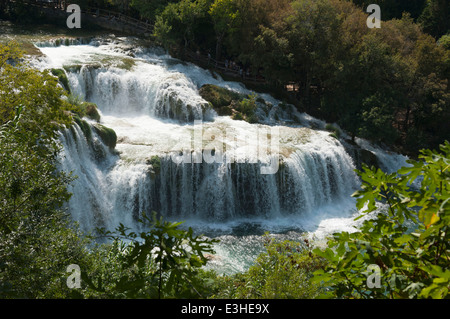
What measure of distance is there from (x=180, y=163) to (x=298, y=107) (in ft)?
41.9

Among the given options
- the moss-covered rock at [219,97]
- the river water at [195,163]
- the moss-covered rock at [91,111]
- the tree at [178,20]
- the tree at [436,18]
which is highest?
the tree at [436,18]

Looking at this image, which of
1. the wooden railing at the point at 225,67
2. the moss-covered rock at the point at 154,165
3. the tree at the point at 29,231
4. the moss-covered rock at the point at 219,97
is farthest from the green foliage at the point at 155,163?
the wooden railing at the point at 225,67

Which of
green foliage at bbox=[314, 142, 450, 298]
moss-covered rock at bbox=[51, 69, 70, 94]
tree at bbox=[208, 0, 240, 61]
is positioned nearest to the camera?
green foliage at bbox=[314, 142, 450, 298]

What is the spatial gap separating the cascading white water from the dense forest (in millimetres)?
1567

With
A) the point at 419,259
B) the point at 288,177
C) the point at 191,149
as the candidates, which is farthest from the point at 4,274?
the point at 288,177

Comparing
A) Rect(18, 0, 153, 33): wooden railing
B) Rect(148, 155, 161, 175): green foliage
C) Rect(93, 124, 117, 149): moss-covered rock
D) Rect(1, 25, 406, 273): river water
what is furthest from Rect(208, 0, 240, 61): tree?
Rect(148, 155, 161, 175): green foliage

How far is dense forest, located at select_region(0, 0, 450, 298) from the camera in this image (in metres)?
3.51

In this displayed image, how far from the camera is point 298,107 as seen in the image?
2806 centimetres

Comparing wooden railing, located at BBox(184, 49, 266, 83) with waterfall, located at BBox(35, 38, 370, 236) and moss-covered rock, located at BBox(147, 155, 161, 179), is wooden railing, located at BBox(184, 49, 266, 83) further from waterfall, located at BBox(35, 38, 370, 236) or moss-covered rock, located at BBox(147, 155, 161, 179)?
moss-covered rock, located at BBox(147, 155, 161, 179)

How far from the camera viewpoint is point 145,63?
2556cm

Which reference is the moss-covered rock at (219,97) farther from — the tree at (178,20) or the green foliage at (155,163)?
the green foliage at (155,163)

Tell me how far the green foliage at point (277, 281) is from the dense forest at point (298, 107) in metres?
0.03

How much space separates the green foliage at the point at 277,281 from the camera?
5949mm

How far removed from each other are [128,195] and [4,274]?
11.1 m
